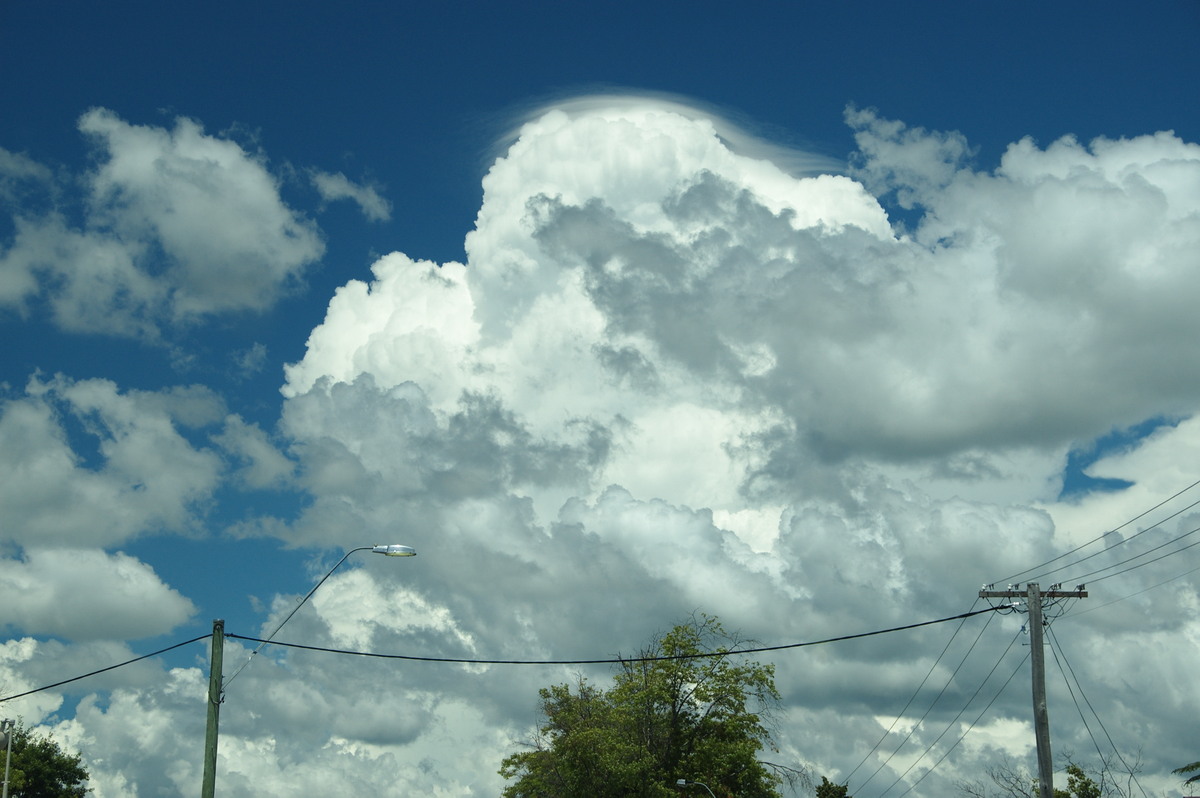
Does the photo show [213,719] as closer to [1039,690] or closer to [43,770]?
[1039,690]

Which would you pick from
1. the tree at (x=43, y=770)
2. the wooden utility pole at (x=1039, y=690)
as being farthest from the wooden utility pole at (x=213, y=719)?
the tree at (x=43, y=770)

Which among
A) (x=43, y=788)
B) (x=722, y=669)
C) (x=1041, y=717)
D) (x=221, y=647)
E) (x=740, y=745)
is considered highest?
(x=43, y=788)

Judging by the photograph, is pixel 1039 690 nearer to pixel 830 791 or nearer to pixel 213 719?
pixel 213 719

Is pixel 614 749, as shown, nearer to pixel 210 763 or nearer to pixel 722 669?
pixel 722 669

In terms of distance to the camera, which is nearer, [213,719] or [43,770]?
[213,719]

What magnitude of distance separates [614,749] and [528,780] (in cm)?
1039

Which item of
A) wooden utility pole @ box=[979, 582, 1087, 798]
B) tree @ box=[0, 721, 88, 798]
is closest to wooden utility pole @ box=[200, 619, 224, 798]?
wooden utility pole @ box=[979, 582, 1087, 798]

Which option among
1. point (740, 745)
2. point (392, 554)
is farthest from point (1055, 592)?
point (740, 745)

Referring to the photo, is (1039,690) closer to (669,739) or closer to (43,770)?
(669,739)

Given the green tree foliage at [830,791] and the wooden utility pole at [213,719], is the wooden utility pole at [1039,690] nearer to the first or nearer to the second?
the wooden utility pole at [213,719]

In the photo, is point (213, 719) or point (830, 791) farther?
point (830, 791)

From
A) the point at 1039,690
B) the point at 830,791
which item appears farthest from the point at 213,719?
the point at 830,791

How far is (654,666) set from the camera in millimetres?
60719

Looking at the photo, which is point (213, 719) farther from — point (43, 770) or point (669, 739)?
point (43, 770)
